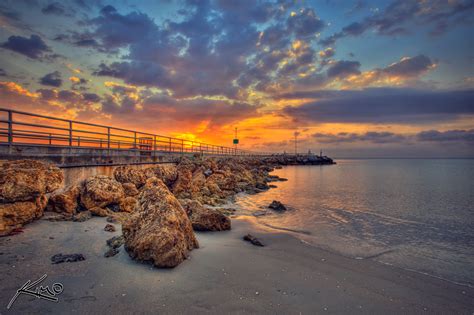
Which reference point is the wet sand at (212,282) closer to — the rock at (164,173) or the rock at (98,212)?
the rock at (98,212)

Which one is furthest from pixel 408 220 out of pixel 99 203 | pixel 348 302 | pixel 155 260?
pixel 99 203

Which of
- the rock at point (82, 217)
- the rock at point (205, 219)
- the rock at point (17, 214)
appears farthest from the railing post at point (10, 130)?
the rock at point (205, 219)

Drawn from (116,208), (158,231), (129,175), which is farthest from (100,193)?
(158,231)

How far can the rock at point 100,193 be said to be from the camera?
362 inches

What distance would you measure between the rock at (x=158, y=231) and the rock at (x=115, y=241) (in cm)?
32

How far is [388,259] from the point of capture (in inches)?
302

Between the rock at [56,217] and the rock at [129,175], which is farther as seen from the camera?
the rock at [129,175]

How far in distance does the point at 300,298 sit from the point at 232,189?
638 inches

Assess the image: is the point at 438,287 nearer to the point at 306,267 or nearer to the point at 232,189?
the point at 306,267

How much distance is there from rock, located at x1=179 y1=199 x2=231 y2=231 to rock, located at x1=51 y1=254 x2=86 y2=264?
391cm

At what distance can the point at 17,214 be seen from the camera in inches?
262

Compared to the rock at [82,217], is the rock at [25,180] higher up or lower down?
higher up

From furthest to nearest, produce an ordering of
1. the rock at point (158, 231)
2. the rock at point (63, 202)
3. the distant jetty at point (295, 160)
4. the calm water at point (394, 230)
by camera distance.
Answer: the distant jetty at point (295, 160) → the rock at point (63, 202) → the calm water at point (394, 230) → the rock at point (158, 231)

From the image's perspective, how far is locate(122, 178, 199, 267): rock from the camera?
5305mm
